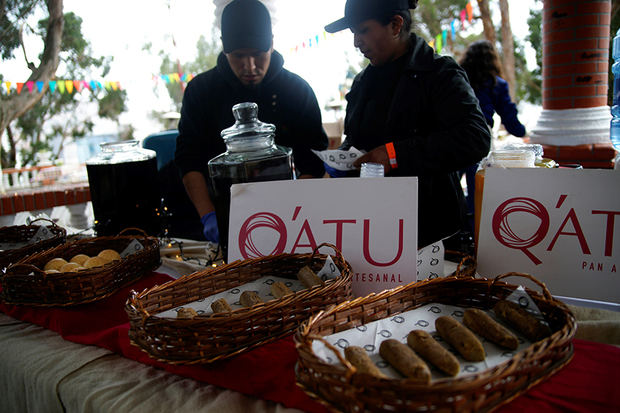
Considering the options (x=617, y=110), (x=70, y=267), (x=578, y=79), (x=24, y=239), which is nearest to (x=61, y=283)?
(x=70, y=267)

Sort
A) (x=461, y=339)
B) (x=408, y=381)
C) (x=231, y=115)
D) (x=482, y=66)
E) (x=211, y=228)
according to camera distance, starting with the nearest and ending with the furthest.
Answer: (x=408, y=381), (x=461, y=339), (x=211, y=228), (x=231, y=115), (x=482, y=66)

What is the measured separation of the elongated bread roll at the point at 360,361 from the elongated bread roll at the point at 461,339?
0.13 m

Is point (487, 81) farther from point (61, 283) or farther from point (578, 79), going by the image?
point (61, 283)

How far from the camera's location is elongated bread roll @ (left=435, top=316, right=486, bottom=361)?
1.94ft

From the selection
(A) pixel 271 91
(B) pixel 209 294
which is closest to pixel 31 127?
(A) pixel 271 91

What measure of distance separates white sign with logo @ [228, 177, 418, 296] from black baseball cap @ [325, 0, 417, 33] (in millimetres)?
632

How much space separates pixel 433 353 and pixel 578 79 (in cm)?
261

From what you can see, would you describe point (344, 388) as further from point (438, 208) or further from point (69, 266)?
point (438, 208)

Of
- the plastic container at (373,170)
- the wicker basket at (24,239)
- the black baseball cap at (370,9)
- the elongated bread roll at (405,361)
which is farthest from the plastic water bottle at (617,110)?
the wicker basket at (24,239)

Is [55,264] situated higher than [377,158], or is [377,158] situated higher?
[377,158]

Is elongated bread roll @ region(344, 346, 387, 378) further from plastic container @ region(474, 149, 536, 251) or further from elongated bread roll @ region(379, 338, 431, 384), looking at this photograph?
plastic container @ region(474, 149, 536, 251)

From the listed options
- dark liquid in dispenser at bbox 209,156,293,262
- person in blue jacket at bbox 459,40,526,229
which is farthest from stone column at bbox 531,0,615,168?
dark liquid in dispenser at bbox 209,156,293,262

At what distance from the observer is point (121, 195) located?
1427 mm

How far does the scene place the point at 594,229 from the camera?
86 centimetres
